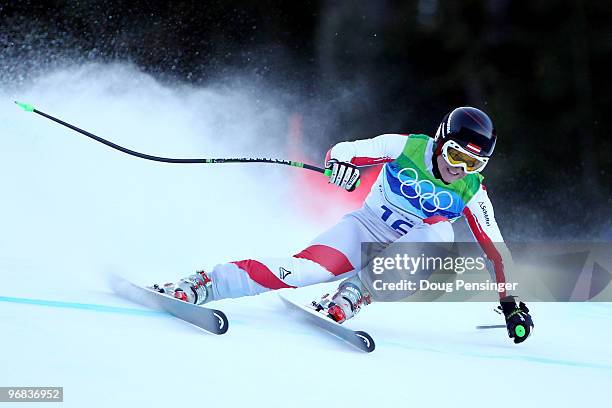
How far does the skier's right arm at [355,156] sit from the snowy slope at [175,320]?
1.72 feet

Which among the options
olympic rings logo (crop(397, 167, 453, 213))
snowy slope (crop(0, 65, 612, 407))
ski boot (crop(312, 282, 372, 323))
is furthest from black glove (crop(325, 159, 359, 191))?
snowy slope (crop(0, 65, 612, 407))

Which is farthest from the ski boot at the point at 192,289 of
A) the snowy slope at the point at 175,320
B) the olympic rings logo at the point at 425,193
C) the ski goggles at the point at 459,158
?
the ski goggles at the point at 459,158

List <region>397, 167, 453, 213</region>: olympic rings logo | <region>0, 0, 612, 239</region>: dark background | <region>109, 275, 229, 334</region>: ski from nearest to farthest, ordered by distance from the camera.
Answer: <region>109, 275, 229, 334</region>: ski, <region>397, 167, 453, 213</region>: olympic rings logo, <region>0, 0, 612, 239</region>: dark background

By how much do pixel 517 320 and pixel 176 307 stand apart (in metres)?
1.12

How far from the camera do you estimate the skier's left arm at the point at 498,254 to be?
2402 mm

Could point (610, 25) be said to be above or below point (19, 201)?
above

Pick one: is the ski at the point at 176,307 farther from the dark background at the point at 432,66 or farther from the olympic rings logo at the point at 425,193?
the dark background at the point at 432,66

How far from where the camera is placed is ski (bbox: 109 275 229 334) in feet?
6.86

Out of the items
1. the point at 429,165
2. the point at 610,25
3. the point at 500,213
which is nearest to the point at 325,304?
the point at 429,165

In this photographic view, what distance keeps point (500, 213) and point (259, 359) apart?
5.04 meters

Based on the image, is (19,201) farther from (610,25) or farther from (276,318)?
(610,25)

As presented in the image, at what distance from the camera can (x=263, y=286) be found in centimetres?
250

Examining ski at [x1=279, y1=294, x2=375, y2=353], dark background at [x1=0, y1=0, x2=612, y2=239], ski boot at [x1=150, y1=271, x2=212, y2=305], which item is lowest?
ski at [x1=279, y1=294, x2=375, y2=353]

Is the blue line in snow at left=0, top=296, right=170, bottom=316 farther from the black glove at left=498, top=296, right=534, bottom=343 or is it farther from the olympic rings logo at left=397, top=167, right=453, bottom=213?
the black glove at left=498, top=296, right=534, bottom=343
